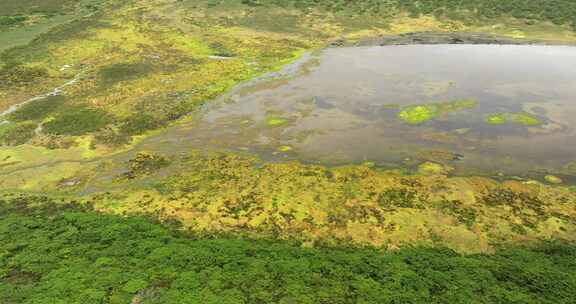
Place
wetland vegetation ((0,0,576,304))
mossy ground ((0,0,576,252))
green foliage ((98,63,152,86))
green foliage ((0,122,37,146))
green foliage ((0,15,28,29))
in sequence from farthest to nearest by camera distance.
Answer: green foliage ((0,15,28,29)) < green foliage ((98,63,152,86)) < green foliage ((0,122,37,146)) < mossy ground ((0,0,576,252)) < wetland vegetation ((0,0,576,304))

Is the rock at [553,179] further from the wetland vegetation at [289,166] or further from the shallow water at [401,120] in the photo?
the shallow water at [401,120]

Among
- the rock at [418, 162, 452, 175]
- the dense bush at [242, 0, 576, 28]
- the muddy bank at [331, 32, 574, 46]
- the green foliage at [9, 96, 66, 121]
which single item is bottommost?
the rock at [418, 162, 452, 175]

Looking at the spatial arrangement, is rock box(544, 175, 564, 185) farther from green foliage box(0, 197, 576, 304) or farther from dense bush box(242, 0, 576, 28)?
dense bush box(242, 0, 576, 28)

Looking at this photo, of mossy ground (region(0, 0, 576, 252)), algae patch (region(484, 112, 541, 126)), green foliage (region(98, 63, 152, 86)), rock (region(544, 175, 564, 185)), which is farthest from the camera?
green foliage (region(98, 63, 152, 86))

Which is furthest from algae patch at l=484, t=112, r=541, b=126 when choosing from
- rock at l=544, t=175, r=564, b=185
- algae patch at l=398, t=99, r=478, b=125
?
rock at l=544, t=175, r=564, b=185

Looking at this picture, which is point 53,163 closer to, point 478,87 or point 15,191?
point 15,191

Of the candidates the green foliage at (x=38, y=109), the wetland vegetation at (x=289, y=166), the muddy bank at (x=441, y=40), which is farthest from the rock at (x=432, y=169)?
the green foliage at (x=38, y=109)
